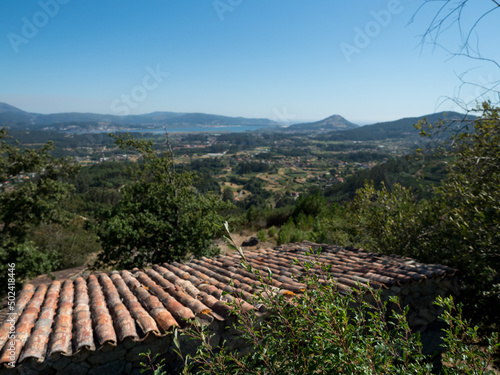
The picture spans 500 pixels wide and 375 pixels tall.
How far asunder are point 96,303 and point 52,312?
52 cm

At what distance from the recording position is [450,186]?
Result: 6.02 m

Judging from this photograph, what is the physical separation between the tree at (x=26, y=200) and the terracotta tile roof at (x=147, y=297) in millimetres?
5914

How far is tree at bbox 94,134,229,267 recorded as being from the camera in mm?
8461

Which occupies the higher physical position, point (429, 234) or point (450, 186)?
point (450, 186)

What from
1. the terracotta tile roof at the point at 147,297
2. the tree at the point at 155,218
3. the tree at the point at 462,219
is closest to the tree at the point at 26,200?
the tree at the point at 155,218

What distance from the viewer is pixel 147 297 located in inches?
164

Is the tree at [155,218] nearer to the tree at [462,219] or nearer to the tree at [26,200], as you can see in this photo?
the tree at [26,200]

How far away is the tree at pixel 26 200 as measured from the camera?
30.7 ft

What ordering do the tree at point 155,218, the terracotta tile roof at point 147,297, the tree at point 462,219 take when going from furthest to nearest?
the tree at point 155,218 → the tree at point 462,219 → the terracotta tile roof at point 147,297

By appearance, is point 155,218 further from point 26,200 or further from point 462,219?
point 462,219

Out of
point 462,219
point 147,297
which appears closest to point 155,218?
point 147,297

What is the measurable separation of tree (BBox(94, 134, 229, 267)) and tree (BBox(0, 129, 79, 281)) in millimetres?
2795

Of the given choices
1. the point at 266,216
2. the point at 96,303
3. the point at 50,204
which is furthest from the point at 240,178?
the point at 96,303

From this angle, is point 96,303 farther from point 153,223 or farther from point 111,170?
Result: point 111,170
